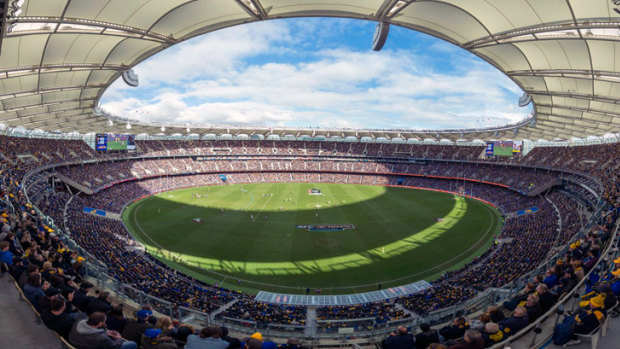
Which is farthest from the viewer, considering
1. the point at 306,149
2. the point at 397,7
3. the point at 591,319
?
the point at 306,149

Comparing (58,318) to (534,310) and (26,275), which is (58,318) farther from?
(534,310)

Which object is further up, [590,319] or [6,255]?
[590,319]

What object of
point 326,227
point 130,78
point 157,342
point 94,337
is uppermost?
point 130,78

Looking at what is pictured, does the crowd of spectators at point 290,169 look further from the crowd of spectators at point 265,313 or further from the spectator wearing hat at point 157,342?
the spectator wearing hat at point 157,342

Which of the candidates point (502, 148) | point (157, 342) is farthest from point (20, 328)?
point (502, 148)

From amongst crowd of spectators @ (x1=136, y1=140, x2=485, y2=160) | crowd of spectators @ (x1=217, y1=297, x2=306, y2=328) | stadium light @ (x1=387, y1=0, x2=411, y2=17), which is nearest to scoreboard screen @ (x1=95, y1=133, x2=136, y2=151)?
crowd of spectators @ (x1=136, y1=140, x2=485, y2=160)

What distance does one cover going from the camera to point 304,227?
35.2 meters

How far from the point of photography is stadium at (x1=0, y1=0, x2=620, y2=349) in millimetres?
5992

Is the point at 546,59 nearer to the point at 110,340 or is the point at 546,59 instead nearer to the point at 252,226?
the point at 110,340

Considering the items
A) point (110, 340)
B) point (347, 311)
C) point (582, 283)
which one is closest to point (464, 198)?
point (347, 311)

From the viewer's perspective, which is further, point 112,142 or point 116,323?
point 112,142

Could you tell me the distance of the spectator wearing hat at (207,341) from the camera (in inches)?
184

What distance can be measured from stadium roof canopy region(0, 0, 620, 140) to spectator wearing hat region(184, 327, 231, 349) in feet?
39.5

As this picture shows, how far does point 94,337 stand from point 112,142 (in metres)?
56.2
